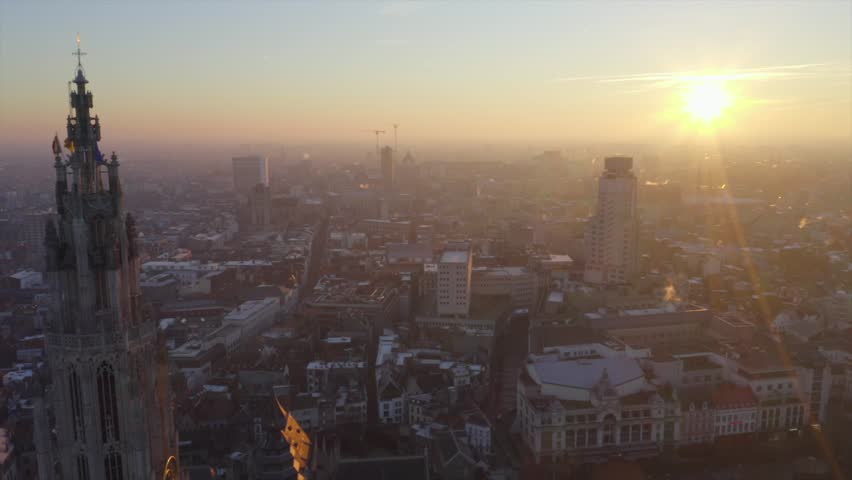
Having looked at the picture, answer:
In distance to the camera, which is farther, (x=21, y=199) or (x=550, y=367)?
(x=21, y=199)

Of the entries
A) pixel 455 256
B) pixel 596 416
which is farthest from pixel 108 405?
pixel 455 256

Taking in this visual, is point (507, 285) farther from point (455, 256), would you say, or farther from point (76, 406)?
point (76, 406)

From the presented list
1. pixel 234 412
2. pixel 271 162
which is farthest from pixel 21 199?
pixel 271 162

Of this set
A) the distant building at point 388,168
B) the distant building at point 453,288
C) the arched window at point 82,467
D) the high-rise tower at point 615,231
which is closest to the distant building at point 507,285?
the high-rise tower at point 615,231

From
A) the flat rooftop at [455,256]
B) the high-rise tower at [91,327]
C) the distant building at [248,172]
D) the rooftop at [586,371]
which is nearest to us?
the high-rise tower at [91,327]

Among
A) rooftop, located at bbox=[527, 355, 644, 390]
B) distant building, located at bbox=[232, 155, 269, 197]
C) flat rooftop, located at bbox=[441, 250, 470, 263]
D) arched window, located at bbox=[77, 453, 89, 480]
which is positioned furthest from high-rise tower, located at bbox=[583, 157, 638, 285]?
distant building, located at bbox=[232, 155, 269, 197]

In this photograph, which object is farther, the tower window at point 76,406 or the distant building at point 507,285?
the distant building at point 507,285

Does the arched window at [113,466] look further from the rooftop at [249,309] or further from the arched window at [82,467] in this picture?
the rooftop at [249,309]

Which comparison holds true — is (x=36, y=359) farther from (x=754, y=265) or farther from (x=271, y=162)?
(x=271, y=162)

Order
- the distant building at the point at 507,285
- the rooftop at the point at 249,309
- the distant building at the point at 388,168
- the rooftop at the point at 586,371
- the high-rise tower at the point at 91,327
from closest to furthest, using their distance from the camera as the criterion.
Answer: the high-rise tower at the point at 91,327 < the rooftop at the point at 586,371 < the rooftop at the point at 249,309 < the distant building at the point at 507,285 < the distant building at the point at 388,168
